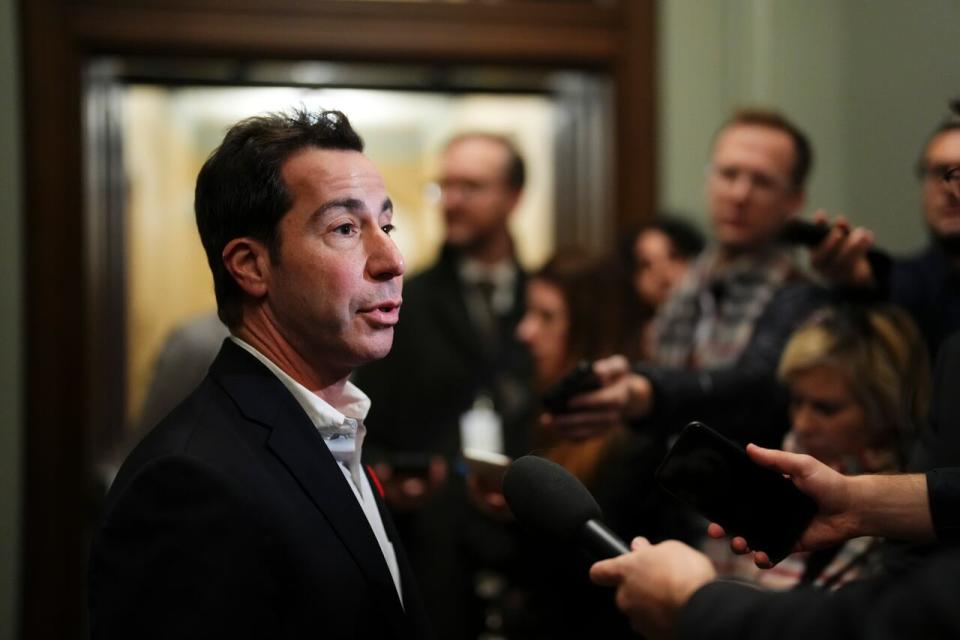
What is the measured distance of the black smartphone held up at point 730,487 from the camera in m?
1.31

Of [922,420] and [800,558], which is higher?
[922,420]

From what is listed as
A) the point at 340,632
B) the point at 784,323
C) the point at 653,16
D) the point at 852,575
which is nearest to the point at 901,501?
the point at 852,575

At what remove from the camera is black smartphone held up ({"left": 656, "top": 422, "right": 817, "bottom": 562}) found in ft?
4.29

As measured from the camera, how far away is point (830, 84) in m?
3.19

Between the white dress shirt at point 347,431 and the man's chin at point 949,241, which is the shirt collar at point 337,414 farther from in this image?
the man's chin at point 949,241

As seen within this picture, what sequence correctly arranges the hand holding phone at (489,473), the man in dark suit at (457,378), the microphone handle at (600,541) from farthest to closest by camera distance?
the man in dark suit at (457,378)
the hand holding phone at (489,473)
the microphone handle at (600,541)

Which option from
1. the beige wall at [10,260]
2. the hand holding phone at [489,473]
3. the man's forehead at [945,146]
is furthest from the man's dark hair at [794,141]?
the beige wall at [10,260]

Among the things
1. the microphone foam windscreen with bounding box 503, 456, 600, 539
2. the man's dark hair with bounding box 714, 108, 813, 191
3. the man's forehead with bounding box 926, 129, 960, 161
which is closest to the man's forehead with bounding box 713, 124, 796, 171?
the man's dark hair with bounding box 714, 108, 813, 191

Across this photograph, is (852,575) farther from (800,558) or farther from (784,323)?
(784,323)

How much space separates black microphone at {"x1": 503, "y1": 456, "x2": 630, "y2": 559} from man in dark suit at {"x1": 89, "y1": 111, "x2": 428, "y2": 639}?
21cm

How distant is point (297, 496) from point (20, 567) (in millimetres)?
2299

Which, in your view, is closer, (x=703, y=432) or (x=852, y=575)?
(x=703, y=432)

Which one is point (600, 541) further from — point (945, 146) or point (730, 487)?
point (945, 146)

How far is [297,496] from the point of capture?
1.29 m
